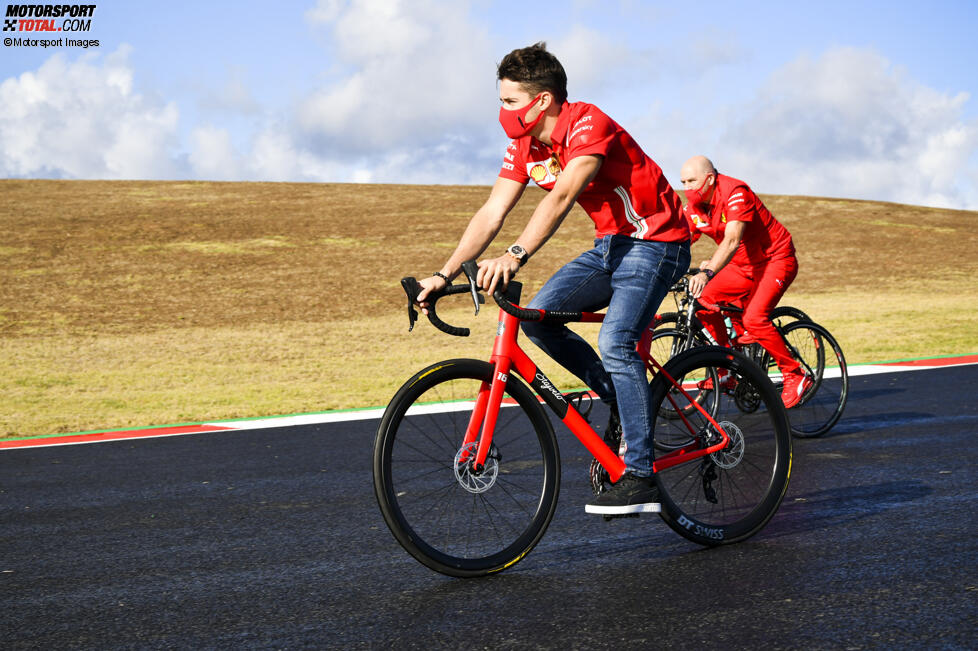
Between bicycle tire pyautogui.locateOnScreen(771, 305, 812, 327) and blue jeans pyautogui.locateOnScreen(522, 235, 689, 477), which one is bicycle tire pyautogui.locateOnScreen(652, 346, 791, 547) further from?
bicycle tire pyautogui.locateOnScreen(771, 305, 812, 327)

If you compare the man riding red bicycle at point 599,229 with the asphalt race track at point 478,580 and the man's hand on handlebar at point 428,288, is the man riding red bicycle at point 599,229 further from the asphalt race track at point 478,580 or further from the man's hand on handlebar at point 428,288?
the asphalt race track at point 478,580

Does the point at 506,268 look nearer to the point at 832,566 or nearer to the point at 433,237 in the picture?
the point at 832,566

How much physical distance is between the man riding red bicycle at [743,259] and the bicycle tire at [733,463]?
2.42 meters

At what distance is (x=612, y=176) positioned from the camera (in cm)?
437

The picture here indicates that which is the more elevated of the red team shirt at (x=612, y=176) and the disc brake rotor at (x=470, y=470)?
the red team shirt at (x=612, y=176)

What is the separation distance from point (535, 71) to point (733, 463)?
2.03 meters

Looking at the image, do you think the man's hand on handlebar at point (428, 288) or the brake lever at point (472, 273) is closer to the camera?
the brake lever at point (472, 273)

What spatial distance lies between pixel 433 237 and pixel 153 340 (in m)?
15.5

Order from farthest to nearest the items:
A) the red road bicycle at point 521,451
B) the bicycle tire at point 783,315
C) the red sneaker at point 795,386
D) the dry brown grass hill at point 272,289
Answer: the dry brown grass hill at point 272,289 < the bicycle tire at point 783,315 < the red sneaker at point 795,386 < the red road bicycle at point 521,451

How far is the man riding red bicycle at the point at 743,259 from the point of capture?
752cm

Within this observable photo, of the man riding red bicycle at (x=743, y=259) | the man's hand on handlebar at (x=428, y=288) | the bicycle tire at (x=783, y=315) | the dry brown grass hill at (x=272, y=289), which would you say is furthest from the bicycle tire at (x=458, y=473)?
the dry brown grass hill at (x=272, y=289)

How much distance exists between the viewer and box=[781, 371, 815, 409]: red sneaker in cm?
790

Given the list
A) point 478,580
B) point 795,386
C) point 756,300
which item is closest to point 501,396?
point 478,580

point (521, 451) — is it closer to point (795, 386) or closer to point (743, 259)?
point (795, 386)
